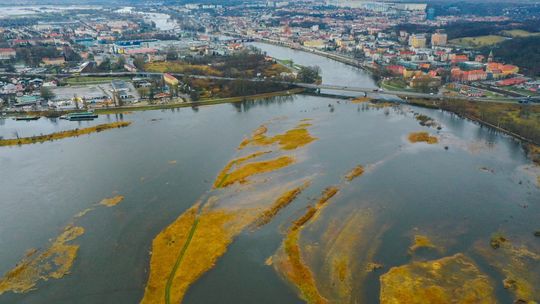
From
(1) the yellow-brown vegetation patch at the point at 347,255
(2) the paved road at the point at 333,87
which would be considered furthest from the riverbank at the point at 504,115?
(1) the yellow-brown vegetation patch at the point at 347,255

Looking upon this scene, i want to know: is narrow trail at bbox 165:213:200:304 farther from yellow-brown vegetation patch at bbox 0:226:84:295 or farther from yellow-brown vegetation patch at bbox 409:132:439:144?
yellow-brown vegetation patch at bbox 409:132:439:144

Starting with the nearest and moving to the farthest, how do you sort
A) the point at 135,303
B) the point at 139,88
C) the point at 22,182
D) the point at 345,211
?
the point at 135,303 → the point at 345,211 → the point at 22,182 → the point at 139,88

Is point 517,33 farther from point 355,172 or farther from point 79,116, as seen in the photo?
point 79,116

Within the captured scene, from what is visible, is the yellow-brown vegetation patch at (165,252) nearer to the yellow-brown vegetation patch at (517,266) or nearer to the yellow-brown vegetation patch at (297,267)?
the yellow-brown vegetation patch at (297,267)

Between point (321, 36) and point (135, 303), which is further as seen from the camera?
point (321, 36)

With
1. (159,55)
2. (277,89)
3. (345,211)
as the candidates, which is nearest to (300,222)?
(345,211)

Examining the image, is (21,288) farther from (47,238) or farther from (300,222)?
(300,222)

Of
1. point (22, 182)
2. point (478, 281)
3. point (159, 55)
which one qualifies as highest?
point (159, 55)

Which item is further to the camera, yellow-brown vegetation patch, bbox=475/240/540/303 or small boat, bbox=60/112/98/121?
small boat, bbox=60/112/98/121

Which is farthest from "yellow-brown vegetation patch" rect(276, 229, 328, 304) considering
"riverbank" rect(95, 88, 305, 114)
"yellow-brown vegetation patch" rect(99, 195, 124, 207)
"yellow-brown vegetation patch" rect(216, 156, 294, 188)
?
"riverbank" rect(95, 88, 305, 114)
